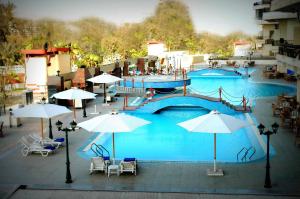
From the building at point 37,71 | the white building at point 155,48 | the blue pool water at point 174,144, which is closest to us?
the blue pool water at point 174,144

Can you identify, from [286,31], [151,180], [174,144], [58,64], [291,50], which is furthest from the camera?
[286,31]

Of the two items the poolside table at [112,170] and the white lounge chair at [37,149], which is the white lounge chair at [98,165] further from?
the white lounge chair at [37,149]

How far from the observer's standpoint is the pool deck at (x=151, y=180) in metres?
9.98

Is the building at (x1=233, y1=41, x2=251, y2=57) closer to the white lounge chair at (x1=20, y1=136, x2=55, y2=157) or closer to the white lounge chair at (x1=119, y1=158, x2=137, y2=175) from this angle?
the white lounge chair at (x1=20, y1=136, x2=55, y2=157)

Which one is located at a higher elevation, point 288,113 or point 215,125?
point 215,125

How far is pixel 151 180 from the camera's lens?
1098 cm

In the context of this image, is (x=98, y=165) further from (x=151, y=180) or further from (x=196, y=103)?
(x=196, y=103)

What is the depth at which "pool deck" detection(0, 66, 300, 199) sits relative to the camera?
998 centimetres

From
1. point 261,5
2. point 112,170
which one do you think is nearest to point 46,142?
point 112,170

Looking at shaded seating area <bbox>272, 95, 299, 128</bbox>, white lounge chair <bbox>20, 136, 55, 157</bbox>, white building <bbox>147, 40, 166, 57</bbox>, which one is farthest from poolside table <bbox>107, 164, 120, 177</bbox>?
white building <bbox>147, 40, 166, 57</bbox>

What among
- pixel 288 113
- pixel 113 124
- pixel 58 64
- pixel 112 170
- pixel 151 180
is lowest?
pixel 151 180

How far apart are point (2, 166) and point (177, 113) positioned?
11.6m

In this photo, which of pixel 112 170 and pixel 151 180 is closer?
pixel 151 180

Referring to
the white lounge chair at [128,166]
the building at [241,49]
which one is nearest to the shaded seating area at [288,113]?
the white lounge chair at [128,166]
